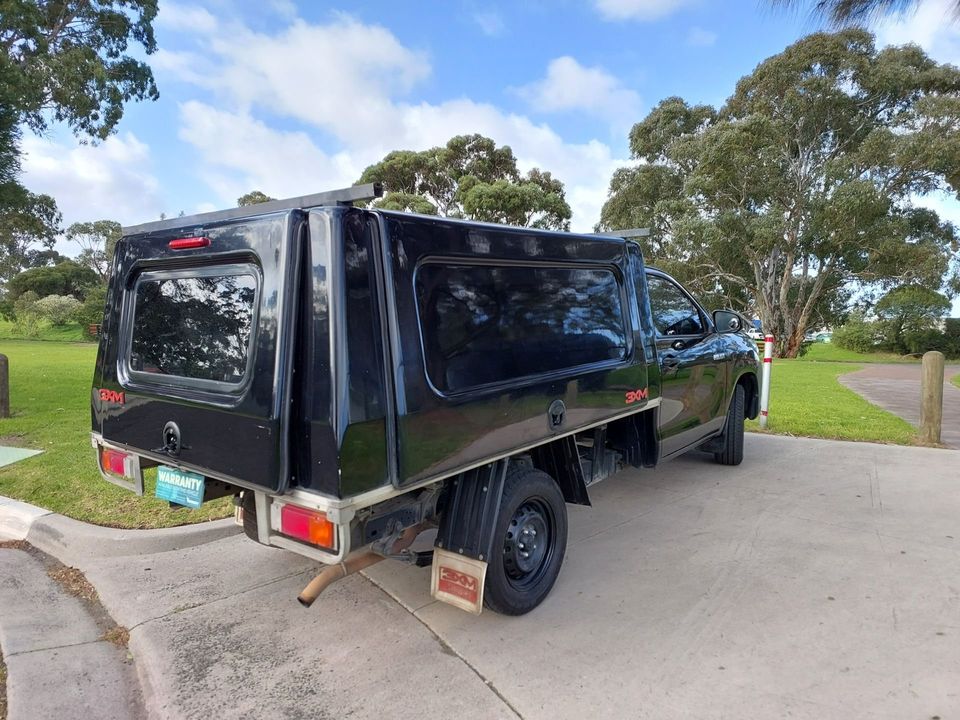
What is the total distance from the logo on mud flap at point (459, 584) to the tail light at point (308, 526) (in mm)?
786

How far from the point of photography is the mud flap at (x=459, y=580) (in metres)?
2.83

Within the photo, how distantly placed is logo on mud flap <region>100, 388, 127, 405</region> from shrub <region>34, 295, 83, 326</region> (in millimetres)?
42342

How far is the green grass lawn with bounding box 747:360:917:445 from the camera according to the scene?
7.71 metres

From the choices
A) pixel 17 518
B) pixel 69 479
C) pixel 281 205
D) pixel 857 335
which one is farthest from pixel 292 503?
pixel 857 335

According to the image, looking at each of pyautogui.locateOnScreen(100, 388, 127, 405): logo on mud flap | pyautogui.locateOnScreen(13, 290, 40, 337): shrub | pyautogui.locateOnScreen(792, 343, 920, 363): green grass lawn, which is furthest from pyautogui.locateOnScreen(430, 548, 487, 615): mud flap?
pyautogui.locateOnScreen(13, 290, 40, 337): shrub

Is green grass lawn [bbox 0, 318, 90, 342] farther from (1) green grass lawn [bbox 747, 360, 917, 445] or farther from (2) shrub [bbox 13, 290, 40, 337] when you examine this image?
(1) green grass lawn [bbox 747, 360, 917, 445]

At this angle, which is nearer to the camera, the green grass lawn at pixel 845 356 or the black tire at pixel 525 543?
the black tire at pixel 525 543

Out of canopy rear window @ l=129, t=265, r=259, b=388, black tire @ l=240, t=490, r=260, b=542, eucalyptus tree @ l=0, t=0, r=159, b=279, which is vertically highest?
eucalyptus tree @ l=0, t=0, r=159, b=279

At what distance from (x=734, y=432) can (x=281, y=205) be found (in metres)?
5.05

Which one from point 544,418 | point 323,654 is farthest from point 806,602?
point 323,654

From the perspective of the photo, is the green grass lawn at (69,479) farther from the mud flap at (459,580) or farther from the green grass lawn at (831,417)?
the green grass lawn at (831,417)

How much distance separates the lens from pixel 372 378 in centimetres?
229

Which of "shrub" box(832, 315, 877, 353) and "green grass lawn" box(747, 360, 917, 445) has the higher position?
"shrub" box(832, 315, 877, 353)

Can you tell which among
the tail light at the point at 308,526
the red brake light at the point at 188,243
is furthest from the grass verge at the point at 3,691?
the red brake light at the point at 188,243
